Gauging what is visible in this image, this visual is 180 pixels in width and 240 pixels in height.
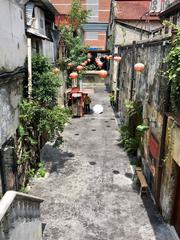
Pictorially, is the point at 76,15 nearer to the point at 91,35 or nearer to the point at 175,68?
the point at 91,35

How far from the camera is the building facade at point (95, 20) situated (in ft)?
158

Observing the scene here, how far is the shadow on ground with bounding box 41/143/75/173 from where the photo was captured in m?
12.3

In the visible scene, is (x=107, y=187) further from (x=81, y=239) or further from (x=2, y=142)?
(x=2, y=142)

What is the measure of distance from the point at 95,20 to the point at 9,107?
45869 mm

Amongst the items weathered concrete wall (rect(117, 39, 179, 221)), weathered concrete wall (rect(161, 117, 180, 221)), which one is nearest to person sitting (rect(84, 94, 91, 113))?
weathered concrete wall (rect(117, 39, 179, 221))

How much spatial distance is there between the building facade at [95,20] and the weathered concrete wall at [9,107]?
41022 mm

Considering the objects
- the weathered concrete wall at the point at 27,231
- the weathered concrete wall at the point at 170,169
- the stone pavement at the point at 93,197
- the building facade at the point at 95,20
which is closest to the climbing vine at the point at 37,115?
the stone pavement at the point at 93,197

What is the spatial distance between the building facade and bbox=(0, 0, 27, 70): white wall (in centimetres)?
Answer: 3969

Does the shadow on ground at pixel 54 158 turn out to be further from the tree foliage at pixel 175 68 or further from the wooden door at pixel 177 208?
the tree foliage at pixel 175 68

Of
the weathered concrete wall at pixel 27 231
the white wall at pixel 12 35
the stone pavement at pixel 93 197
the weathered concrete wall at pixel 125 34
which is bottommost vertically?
the stone pavement at pixel 93 197

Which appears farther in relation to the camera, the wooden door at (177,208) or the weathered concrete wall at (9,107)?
the weathered concrete wall at (9,107)

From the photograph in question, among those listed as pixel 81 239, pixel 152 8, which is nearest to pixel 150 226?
pixel 81 239

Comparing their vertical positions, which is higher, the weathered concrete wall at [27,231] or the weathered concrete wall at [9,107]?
the weathered concrete wall at [9,107]

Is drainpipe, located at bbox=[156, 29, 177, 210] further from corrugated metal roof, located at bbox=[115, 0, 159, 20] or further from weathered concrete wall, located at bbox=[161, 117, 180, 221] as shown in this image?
corrugated metal roof, located at bbox=[115, 0, 159, 20]
